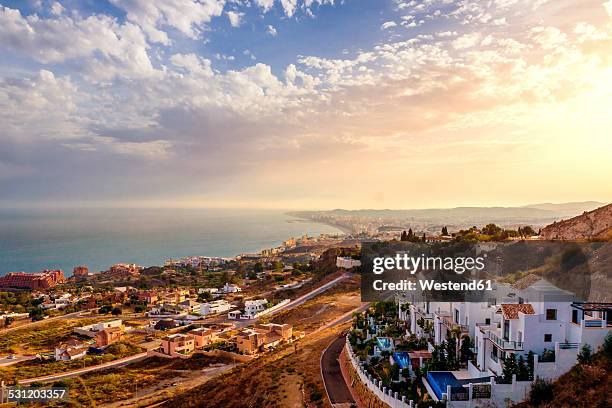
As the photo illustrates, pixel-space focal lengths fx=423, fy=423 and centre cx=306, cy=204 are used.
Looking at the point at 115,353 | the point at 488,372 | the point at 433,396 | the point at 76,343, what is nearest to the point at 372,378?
the point at 433,396

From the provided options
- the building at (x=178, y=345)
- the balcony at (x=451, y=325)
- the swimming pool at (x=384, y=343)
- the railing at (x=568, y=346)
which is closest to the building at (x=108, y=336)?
the building at (x=178, y=345)

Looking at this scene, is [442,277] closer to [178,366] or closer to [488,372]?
[488,372]

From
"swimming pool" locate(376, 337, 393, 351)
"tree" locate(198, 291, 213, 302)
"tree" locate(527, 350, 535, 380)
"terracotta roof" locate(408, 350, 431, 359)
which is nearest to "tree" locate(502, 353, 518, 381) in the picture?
"tree" locate(527, 350, 535, 380)

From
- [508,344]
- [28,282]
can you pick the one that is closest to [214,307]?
[508,344]

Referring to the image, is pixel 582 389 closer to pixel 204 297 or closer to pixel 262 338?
pixel 262 338

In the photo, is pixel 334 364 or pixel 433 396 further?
pixel 334 364

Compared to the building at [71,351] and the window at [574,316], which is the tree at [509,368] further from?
the building at [71,351]
